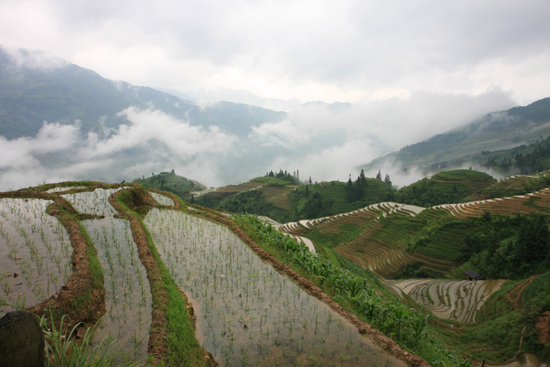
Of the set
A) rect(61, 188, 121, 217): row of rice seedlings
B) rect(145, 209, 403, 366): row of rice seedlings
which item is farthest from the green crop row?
rect(61, 188, 121, 217): row of rice seedlings

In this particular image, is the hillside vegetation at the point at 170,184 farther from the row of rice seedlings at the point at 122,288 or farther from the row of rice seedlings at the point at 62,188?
the row of rice seedlings at the point at 122,288

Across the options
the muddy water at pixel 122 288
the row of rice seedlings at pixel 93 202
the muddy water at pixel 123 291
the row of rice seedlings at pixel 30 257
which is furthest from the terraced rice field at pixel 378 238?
the row of rice seedlings at pixel 30 257

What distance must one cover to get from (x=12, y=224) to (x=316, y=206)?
88.8m

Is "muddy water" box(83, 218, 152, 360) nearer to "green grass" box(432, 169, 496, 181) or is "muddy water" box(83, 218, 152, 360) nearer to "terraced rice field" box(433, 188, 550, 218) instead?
"terraced rice field" box(433, 188, 550, 218)

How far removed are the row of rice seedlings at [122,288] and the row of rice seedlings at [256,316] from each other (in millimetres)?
1275

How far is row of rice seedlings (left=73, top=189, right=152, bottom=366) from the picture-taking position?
A: 6.20 m

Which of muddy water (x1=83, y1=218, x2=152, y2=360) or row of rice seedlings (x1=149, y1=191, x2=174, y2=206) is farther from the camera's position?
row of rice seedlings (x1=149, y1=191, x2=174, y2=206)

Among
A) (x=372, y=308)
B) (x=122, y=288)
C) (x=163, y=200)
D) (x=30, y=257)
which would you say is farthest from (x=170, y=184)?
(x=372, y=308)

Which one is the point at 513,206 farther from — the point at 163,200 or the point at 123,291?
the point at 123,291

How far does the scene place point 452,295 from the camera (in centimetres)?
2766

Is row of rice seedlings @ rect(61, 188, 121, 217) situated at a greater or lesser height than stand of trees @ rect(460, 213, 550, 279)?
greater

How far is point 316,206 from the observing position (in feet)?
317

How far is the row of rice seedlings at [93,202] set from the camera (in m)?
15.6

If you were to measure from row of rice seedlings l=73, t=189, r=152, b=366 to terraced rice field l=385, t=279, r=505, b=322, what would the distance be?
24.4 metres
